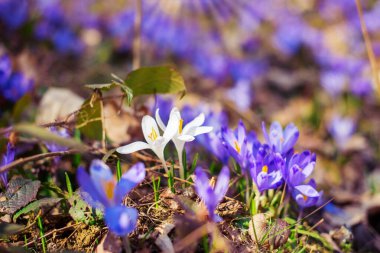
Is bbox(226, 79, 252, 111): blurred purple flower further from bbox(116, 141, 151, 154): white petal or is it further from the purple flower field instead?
bbox(116, 141, 151, 154): white petal

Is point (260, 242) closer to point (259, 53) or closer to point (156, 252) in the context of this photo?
point (156, 252)

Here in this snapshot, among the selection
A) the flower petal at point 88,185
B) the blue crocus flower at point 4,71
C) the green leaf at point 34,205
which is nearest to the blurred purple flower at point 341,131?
the blue crocus flower at point 4,71

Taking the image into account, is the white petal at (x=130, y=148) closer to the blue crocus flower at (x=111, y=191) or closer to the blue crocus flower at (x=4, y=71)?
the blue crocus flower at (x=111, y=191)

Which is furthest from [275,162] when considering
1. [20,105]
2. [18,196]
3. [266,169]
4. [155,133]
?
[20,105]

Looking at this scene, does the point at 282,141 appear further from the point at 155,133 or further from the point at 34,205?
the point at 34,205

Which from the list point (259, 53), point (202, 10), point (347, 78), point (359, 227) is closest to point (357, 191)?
point (359, 227)

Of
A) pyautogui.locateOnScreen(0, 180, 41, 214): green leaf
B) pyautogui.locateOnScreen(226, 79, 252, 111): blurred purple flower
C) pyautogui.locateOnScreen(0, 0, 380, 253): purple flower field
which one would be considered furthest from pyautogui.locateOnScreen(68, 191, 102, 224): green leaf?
pyautogui.locateOnScreen(226, 79, 252, 111): blurred purple flower
